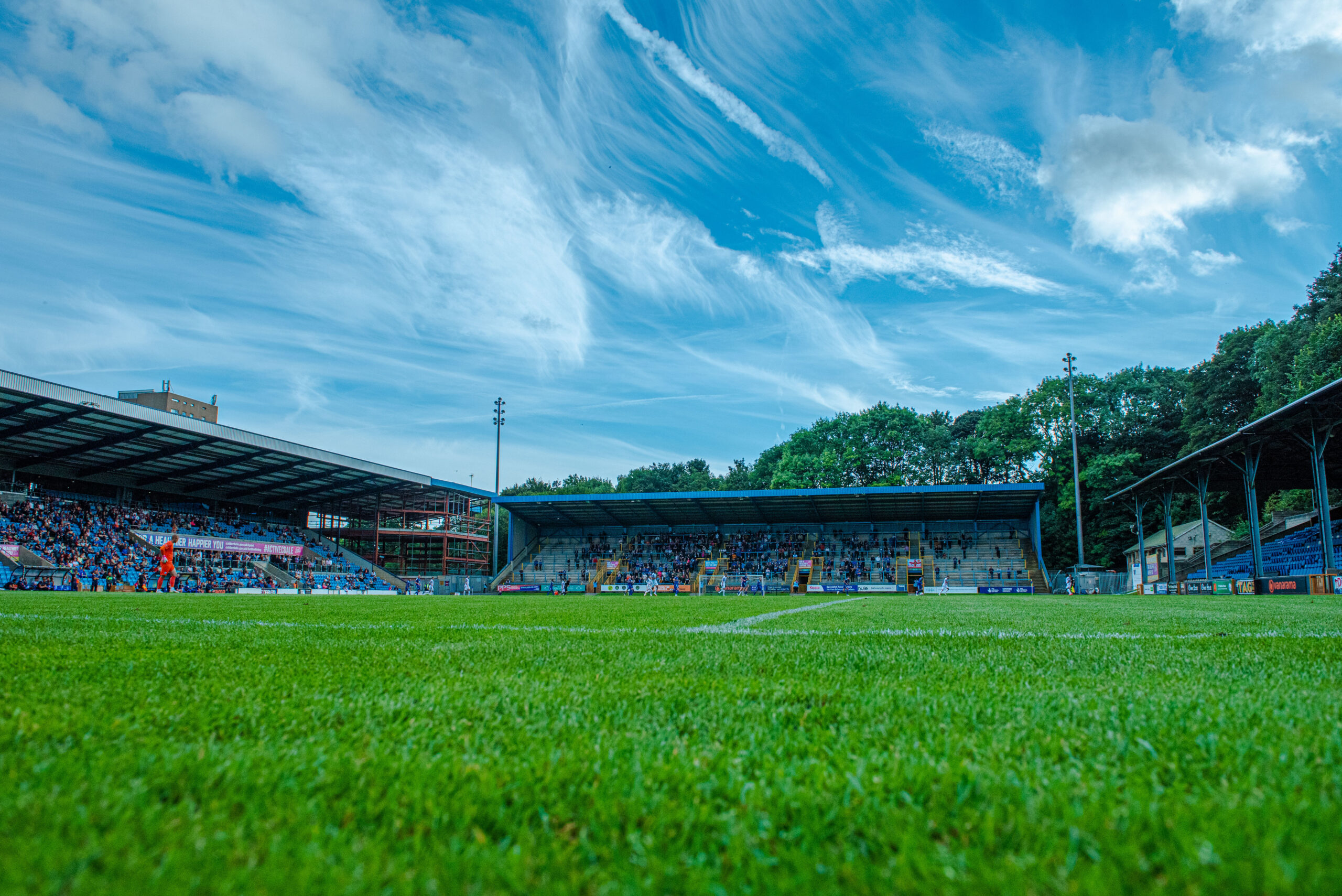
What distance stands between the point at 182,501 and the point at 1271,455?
53.9m

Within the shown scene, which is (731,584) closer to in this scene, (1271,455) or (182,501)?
(1271,455)

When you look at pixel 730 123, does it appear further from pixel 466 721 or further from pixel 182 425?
pixel 182 425

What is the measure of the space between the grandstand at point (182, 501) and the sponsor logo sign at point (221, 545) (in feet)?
0.22

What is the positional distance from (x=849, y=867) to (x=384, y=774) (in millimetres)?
1202

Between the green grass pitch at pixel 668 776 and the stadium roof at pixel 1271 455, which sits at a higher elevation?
the stadium roof at pixel 1271 455

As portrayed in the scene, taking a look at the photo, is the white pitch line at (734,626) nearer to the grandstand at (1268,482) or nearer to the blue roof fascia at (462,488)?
the grandstand at (1268,482)

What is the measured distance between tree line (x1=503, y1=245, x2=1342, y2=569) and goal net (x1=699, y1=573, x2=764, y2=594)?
17.1 m

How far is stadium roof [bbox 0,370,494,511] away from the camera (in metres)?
26.8

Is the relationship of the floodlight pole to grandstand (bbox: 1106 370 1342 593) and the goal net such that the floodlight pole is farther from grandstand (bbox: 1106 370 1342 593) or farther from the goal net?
the goal net

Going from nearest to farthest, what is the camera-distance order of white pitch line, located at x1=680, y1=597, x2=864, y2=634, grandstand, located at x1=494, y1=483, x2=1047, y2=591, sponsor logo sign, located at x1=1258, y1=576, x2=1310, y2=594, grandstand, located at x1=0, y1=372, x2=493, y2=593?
white pitch line, located at x1=680, y1=597, x2=864, y2=634 < sponsor logo sign, located at x1=1258, y1=576, x2=1310, y2=594 < grandstand, located at x1=0, y1=372, x2=493, y2=593 < grandstand, located at x1=494, y1=483, x2=1047, y2=591

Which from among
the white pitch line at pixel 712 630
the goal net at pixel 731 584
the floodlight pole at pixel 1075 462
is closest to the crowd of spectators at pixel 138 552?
the goal net at pixel 731 584

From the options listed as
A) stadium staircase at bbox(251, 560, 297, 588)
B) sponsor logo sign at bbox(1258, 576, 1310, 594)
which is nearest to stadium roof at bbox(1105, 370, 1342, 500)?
sponsor logo sign at bbox(1258, 576, 1310, 594)

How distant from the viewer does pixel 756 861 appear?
130cm

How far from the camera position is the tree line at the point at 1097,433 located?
1657 inches
